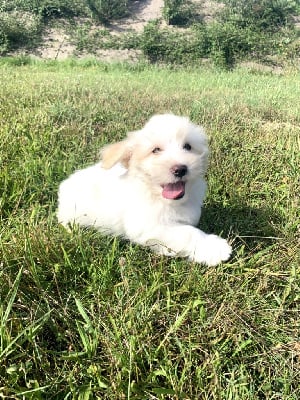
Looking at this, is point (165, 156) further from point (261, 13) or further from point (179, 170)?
point (261, 13)

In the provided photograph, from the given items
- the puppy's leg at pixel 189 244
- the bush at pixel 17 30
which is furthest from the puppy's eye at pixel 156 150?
the bush at pixel 17 30

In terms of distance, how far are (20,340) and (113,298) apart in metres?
0.46

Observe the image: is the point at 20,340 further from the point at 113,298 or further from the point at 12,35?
the point at 12,35

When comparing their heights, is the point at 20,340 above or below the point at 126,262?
above

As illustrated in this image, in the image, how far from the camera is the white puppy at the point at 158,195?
2.26 metres

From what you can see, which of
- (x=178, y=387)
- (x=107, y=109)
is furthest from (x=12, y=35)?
(x=178, y=387)

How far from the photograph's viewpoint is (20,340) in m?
1.59

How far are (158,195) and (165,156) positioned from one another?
222 millimetres

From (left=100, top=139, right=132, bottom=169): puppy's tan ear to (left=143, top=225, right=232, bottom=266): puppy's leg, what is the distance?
46cm

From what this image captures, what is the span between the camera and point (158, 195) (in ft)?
7.77

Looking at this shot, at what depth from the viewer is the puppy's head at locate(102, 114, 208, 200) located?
7.44 feet

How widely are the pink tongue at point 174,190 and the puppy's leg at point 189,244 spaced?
0.18m

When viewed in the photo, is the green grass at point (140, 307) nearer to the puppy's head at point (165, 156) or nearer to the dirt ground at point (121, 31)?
the puppy's head at point (165, 156)

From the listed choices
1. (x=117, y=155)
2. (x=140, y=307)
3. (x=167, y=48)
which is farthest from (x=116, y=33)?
(x=140, y=307)
